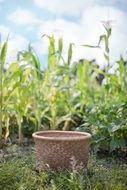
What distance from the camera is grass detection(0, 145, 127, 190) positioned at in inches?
102

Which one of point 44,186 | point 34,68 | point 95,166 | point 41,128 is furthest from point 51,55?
point 44,186

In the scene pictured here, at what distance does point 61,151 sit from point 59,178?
256 mm

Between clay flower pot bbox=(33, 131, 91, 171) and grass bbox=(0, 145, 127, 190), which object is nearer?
grass bbox=(0, 145, 127, 190)

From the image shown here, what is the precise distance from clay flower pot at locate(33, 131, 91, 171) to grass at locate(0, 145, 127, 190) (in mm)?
73

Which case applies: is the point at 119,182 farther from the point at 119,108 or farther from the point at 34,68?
the point at 34,68

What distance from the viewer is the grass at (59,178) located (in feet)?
8.52

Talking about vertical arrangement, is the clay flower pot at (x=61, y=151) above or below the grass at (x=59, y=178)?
above

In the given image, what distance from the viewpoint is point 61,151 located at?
293cm

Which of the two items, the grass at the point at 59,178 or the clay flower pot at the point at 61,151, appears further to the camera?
the clay flower pot at the point at 61,151

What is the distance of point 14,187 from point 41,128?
1.81 meters

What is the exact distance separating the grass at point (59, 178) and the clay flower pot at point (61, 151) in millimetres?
73

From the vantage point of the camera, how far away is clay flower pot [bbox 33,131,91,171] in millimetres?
2924

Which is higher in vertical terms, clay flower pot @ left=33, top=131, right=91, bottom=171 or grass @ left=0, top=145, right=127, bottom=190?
clay flower pot @ left=33, top=131, right=91, bottom=171

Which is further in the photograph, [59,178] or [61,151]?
[61,151]
